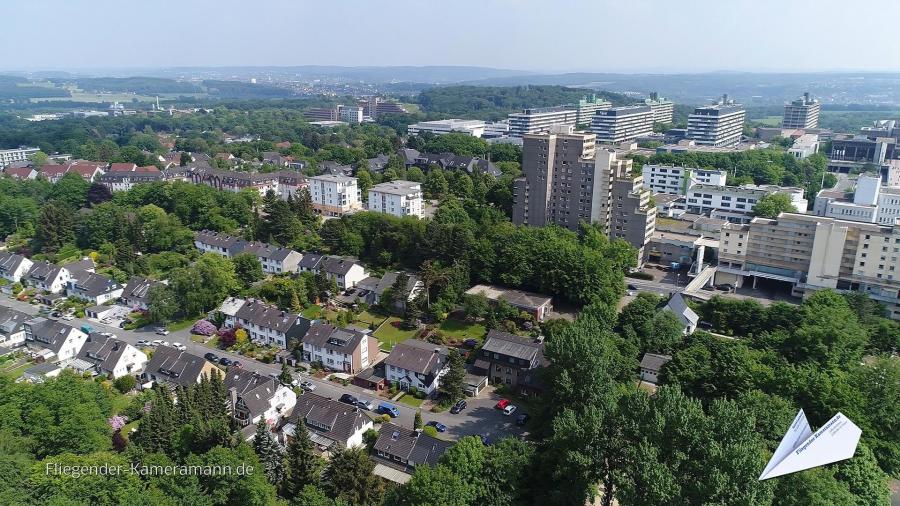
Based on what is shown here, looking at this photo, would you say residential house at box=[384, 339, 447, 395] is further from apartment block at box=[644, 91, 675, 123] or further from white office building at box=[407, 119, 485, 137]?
apartment block at box=[644, 91, 675, 123]

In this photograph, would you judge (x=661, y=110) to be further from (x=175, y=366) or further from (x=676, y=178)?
(x=175, y=366)

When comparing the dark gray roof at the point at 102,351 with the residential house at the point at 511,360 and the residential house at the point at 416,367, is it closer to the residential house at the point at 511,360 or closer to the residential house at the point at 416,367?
the residential house at the point at 416,367

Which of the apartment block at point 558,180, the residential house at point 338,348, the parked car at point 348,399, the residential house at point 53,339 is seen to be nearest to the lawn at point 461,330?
the residential house at point 338,348

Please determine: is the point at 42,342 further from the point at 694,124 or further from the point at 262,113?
the point at 262,113

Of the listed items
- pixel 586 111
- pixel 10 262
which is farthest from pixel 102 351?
pixel 586 111

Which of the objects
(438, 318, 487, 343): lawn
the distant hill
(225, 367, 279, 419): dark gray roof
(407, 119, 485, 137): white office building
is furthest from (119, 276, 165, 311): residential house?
the distant hill
